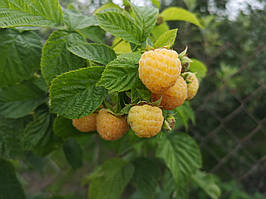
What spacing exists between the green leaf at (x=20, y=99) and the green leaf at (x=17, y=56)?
0.10 meters

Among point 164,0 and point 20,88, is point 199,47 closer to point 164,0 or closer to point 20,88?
point 164,0

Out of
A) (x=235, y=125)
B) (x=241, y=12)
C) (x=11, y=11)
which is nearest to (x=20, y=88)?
(x=11, y=11)

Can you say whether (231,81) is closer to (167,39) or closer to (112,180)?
(112,180)

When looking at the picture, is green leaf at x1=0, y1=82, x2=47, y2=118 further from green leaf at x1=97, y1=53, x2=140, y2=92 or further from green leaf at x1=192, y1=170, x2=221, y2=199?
green leaf at x1=192, y1=170, x2=221, y2=199

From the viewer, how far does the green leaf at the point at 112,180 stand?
0.78 m

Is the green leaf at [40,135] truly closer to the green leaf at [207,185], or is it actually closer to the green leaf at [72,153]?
the green leaf at [72,153]

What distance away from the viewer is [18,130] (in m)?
0.56

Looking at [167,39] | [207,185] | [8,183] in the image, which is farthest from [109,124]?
[207,185]

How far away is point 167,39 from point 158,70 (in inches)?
3.4

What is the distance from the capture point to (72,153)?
680 millimetres

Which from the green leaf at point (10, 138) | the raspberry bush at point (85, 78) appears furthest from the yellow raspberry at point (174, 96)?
the green leaf at point (10, 138)

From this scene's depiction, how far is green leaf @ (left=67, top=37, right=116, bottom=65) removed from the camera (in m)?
0.37

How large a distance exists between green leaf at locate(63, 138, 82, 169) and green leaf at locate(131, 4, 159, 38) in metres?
0.41

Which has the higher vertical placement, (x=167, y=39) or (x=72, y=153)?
(x=167, y=39)
